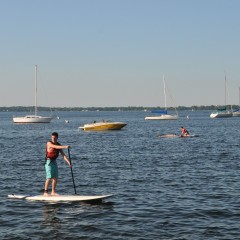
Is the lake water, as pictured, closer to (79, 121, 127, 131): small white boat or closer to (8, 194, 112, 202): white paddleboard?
(8, 194, 112, 202): white paddleboard

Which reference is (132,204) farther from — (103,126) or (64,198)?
(103,126)

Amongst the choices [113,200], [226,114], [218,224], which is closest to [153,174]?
[113,200]

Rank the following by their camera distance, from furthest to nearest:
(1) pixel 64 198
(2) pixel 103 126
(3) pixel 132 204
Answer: (2) pixel 103 126 → (1) pixel 64 198 → (3) pixel 132 204

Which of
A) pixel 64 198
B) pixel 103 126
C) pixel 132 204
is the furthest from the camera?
pixel 103 126

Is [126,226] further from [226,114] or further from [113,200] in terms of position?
[226,114]

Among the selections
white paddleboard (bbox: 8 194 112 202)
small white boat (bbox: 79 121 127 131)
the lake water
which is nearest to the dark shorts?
white paddleboard (bbox: 8 194 112 202)

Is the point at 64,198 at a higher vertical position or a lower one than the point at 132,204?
higher

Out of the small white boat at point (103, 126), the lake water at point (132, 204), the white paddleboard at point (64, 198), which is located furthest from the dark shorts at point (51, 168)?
the small white boat at point (103, 126)

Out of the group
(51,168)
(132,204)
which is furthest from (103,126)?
(132,204)

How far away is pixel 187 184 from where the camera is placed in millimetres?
23672

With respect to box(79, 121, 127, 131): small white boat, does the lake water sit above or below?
below

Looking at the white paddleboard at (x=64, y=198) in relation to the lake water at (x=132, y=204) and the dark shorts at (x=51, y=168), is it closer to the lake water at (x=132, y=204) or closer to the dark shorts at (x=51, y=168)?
the lake water at (x=132, y=204)

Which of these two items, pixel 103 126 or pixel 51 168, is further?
pixel 103 126

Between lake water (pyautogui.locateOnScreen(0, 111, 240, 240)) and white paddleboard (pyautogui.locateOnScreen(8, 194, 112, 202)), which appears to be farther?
white paddleboard (pyautogui.locateOnScreen(8, 194, 112, 202))
